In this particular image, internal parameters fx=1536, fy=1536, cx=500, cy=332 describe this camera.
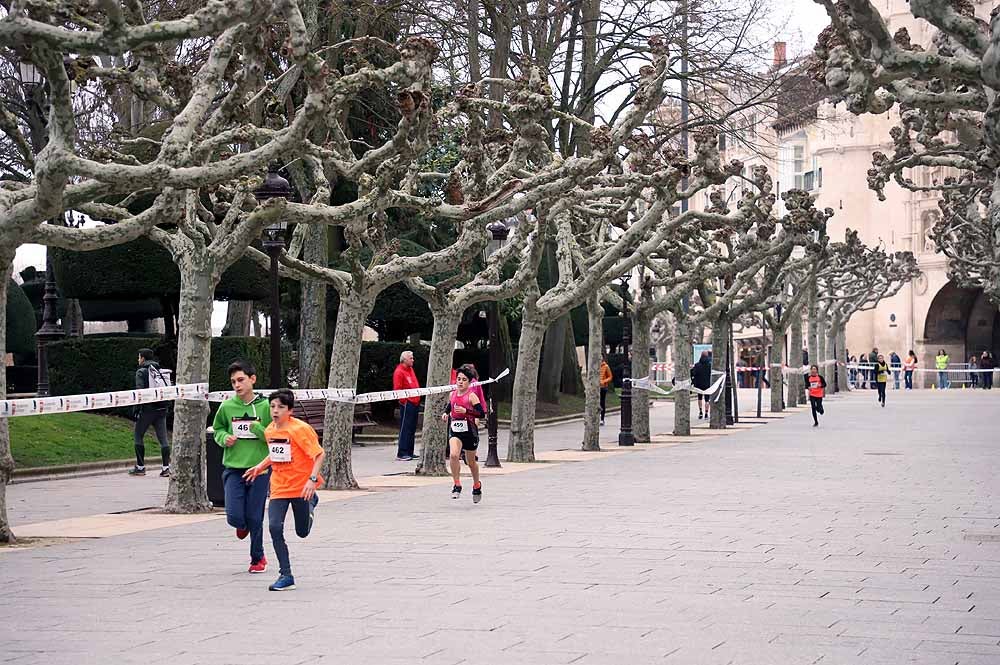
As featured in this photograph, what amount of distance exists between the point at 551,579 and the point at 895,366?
70796mm

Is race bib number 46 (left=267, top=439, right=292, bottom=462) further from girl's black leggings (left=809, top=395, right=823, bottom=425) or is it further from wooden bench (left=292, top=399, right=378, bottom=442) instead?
girl's black leggings (left=809, top=395, right=823, bottom=425)

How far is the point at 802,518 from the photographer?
52.0 feet

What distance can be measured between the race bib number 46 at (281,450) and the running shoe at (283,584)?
869 millimetres

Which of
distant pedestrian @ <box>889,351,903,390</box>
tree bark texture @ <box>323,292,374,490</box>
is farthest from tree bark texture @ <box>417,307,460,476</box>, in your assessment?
distant pedestrian @ <box>889,351,903,390</box>

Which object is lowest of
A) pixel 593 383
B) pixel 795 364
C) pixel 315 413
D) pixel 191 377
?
pixel 315 413

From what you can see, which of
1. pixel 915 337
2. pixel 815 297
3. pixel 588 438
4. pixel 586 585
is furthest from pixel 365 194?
pixel 915 337

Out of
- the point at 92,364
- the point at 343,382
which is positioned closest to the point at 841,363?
the point at 92,364

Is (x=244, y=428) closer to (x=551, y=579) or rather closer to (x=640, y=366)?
(x=551, y=579)

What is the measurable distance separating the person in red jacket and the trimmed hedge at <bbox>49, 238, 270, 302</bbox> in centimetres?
467

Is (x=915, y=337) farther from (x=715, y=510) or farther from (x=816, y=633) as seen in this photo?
(x=816, y=633)

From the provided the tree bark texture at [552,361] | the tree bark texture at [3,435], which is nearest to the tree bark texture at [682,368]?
the tree bark texture at [552,361]

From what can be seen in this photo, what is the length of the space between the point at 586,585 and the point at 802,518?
537cm

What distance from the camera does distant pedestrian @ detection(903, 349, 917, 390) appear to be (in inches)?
2945

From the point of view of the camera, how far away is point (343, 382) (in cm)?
2019
